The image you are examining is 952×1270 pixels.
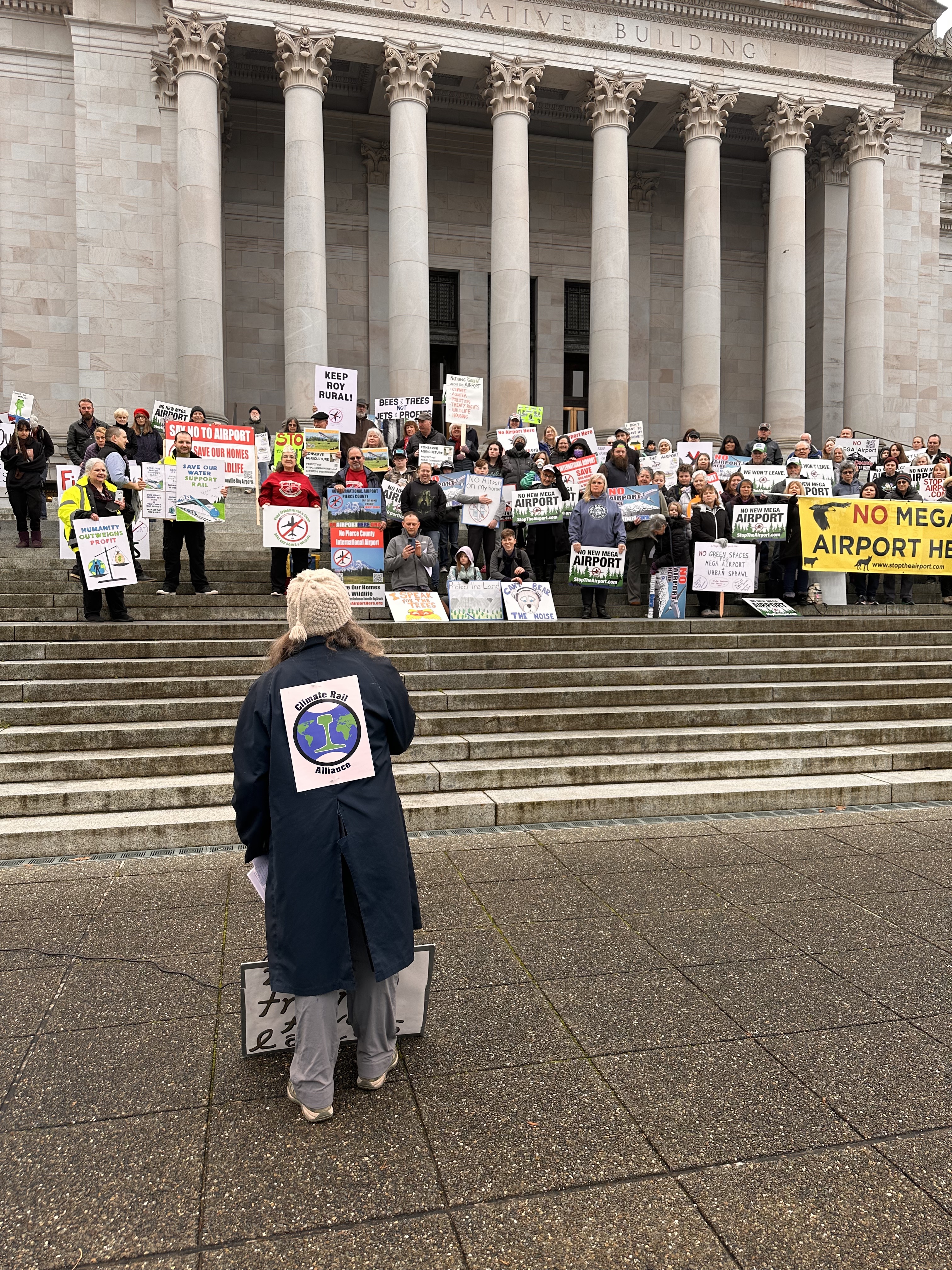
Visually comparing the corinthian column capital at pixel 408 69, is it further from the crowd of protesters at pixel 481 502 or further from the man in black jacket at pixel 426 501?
the man in black jacket at pixel 426 501

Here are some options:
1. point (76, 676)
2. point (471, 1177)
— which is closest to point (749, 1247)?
point (471, 1177)

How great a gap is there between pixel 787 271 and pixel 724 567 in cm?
1573

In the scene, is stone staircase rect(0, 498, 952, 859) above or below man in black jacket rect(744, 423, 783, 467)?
below

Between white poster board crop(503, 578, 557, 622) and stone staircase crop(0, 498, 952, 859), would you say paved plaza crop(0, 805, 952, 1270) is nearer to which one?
stone staircase crop(0, 498, 952, 859)

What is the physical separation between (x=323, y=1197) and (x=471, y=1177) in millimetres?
490

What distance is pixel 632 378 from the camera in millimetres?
28969

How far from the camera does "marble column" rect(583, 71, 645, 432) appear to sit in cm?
2298

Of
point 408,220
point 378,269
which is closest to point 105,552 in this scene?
point 408,220

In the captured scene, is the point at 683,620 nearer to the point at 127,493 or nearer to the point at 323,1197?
the point at 127,493

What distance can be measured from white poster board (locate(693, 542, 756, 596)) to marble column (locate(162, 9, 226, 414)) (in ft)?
43.7

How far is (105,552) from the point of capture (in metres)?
9.60

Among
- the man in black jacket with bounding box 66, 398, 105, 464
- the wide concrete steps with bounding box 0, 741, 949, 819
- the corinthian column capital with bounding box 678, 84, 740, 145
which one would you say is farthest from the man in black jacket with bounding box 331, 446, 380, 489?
the corinthian column capital with bounding box 678, 84, 740, 145

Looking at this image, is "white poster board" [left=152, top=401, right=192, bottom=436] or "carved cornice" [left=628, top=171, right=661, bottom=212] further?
"carved cornice" [left=628, top=171, right=661, bottom=212]

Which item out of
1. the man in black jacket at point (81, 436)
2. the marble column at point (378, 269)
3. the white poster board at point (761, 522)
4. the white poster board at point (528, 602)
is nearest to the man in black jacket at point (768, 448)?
the white poster board at point (761, 522)
